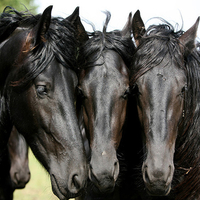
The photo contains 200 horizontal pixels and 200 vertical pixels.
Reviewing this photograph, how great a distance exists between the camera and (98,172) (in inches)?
117

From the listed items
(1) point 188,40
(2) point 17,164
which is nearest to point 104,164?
(1) point 188,40

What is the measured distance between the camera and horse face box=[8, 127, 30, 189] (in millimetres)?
4840

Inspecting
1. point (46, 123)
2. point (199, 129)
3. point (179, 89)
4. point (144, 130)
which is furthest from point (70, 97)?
point (199, 129)

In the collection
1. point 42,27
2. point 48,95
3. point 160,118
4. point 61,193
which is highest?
point 42,27

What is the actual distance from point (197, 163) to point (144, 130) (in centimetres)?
78

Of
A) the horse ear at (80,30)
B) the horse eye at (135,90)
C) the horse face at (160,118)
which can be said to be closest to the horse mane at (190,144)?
the horse face at (160,118)

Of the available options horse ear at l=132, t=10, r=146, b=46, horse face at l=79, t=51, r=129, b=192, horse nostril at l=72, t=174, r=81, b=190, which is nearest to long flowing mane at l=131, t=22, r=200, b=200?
horse face at l=79, t=51, r=129, b=192

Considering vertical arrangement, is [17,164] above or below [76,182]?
below

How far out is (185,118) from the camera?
11.6 ft

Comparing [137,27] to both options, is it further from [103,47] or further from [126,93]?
[126,93]

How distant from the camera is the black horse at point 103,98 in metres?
3.06

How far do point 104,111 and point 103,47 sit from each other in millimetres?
856

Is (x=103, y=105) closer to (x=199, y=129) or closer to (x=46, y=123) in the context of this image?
(x=46, y=123)

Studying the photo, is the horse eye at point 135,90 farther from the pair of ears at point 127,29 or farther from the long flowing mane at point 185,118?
the pair of ears at point 127,29
